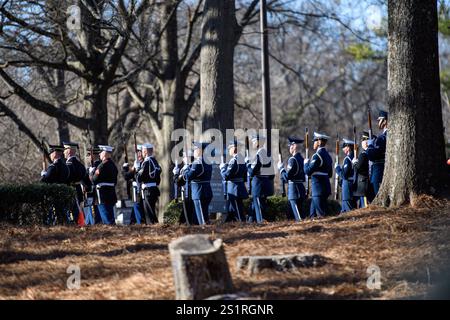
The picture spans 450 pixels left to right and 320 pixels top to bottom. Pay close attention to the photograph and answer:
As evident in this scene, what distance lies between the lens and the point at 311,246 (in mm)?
9961

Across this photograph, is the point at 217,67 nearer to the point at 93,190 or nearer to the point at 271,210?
the point at 271,210

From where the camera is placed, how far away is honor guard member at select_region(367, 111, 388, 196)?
14.8 meters

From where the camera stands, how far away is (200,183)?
16922 mm

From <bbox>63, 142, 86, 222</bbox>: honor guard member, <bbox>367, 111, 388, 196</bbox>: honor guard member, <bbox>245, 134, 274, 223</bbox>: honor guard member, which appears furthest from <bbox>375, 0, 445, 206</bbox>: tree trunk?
<bbox>63, 142, 86, 222</bbox>: honor guard member

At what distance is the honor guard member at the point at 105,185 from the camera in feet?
57.1

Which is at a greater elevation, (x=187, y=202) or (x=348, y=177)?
(x=348, y=177)

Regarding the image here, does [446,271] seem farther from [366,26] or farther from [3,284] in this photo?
[366,26]

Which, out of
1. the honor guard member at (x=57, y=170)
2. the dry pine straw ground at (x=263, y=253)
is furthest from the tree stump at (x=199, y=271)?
the honor guard member at (x=57, y=170)

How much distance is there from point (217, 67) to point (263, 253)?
9.70 meters

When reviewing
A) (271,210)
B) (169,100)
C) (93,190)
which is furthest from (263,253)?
(169,100)

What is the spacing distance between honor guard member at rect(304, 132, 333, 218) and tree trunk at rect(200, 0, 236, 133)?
283 centimetres

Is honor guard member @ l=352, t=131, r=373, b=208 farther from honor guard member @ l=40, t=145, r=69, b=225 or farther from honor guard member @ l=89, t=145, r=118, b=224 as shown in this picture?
honor guard member @ l=40, t=145, r=69, b=225

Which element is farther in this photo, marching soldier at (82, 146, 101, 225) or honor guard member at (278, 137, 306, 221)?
marching soldier at (82, 146, 101, 225)

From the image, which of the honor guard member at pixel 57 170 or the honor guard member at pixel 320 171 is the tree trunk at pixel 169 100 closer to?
the honor guard member at pixel 57 170
